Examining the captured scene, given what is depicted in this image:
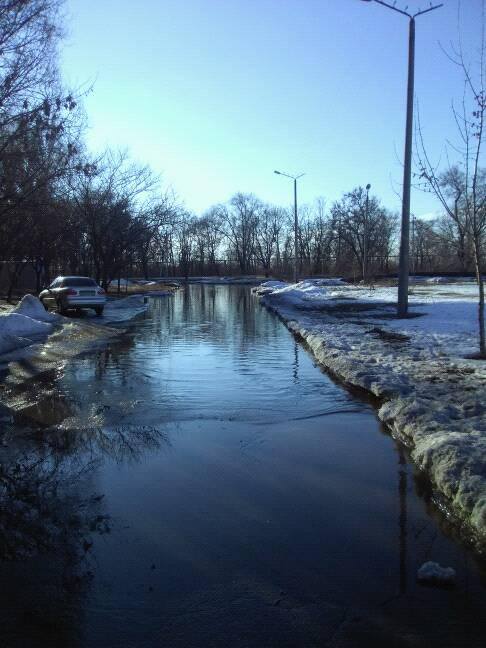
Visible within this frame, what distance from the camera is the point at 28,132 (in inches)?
551

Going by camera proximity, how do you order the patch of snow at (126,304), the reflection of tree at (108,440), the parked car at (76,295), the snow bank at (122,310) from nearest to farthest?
the reflection of tree at (108,440) → the snow bank at (122,310) → the parked car at (76,295) → the patch of snow at (126,304)

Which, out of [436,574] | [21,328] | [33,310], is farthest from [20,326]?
[436,574]

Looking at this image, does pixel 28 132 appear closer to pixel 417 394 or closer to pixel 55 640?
pixel 417 394

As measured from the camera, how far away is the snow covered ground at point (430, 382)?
5000 millimetres

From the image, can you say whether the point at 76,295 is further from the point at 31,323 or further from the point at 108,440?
the point at 108,440

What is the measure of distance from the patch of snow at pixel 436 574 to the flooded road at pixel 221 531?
56 millimetres

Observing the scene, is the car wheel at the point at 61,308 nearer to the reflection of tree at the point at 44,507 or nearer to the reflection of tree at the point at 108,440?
the reflection of tree at the point at 108,440

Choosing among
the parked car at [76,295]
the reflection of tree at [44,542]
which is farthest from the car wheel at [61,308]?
the reflection of tree at [44,542]

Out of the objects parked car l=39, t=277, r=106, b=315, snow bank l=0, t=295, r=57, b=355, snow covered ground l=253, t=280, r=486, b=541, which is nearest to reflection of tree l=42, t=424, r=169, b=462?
snow covered ground l=253, t=280, r=486, b=541

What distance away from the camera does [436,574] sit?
146 inches

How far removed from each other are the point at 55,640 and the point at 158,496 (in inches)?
81.4

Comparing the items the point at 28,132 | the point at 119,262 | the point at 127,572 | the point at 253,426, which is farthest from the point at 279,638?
the point at 119,262

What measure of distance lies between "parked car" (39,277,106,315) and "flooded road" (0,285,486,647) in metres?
17.5

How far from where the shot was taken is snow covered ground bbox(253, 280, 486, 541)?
16.4 ft
